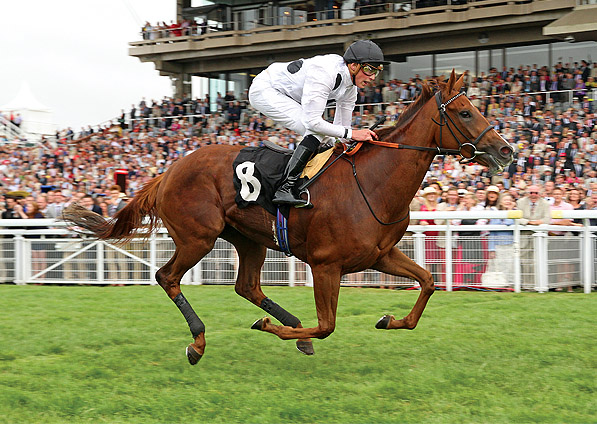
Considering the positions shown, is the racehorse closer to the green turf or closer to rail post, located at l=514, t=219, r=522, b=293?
the green turf

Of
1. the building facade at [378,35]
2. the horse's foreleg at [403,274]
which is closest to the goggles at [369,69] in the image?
the horse's foreleg at [403,274]

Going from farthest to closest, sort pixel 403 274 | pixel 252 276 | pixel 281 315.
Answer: pixel 252 276 < pixel 281 315 < pixel 403 274

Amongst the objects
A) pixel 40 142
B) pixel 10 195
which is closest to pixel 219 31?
pixel 40 142

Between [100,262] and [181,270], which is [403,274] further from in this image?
[100,262]

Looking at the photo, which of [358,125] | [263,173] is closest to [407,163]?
[263,173]

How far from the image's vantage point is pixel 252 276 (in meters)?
5.16

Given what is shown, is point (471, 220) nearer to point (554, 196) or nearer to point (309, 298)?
point (554, 196)

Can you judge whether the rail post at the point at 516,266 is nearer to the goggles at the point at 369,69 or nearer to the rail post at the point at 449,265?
the rail post at the point at 449,265

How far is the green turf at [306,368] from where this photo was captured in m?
3.48

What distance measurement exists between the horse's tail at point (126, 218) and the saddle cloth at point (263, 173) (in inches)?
32.0

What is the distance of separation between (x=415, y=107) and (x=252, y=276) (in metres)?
1.68

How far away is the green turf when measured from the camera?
348cm

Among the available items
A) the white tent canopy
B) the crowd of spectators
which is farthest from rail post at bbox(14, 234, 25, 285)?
the white tent canopy

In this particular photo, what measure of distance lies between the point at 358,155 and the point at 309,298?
10.7 feet
